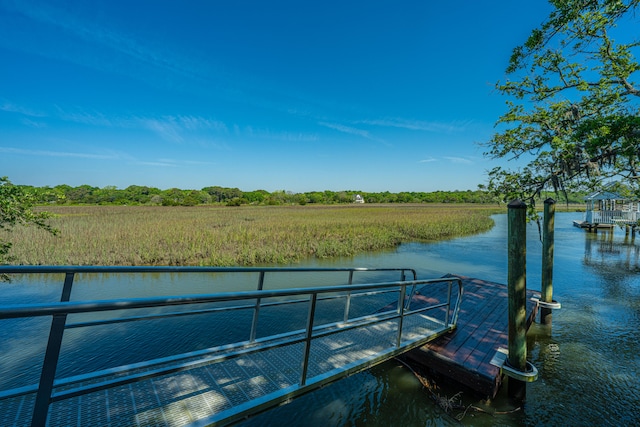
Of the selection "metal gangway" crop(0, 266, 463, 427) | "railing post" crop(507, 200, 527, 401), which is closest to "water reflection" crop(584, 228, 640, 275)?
"railing post" crop(507, 200, 527, 401)

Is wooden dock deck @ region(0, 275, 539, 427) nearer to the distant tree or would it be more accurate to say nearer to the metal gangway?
the metal gangway

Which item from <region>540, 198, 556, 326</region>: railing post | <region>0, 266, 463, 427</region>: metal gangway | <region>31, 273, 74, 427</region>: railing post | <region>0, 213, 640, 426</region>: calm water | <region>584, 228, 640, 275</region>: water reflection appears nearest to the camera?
<region>31, 273, 74, 427</region>: railing post

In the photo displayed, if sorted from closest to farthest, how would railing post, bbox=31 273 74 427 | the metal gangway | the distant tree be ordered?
railing post, bbox=31 273 74 427
the metal gangway
the distant tree

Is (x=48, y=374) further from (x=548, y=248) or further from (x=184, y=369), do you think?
(x=548, y=248)

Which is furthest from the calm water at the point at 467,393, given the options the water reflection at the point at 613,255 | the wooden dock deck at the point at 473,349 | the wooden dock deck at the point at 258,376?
the water reflection at the point at 613,255

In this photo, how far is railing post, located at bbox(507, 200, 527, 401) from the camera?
4.09 m

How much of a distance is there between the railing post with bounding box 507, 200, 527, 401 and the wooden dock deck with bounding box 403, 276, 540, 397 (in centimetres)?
32

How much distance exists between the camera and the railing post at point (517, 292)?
4086 millimetres

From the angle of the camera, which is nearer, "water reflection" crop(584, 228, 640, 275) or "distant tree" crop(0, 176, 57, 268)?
"distant tree" crop(0, 176, 57, 268)

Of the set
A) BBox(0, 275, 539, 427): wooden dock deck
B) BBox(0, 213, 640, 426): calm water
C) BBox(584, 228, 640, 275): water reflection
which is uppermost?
BBox(584, 228, 640, 275): water reflection

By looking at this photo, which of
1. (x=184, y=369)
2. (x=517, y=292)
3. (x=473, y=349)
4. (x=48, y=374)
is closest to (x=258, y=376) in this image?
(x=184, y=369)

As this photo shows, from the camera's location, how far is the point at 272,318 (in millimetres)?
6816

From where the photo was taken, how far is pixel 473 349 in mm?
4695

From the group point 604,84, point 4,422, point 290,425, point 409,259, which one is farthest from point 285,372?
point 409,259
